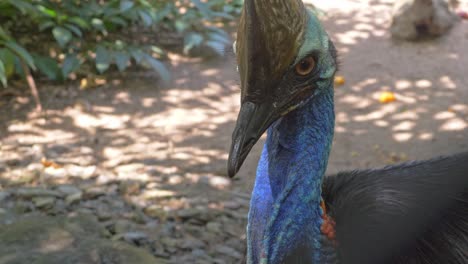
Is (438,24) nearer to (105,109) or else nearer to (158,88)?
(158,88)

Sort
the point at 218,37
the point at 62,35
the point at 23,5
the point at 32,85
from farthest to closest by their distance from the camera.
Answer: the point at 218,37
the point at 62,35
the point at 32,85
the point at 23,5

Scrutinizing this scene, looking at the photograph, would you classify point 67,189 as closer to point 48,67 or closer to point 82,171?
point 82,171

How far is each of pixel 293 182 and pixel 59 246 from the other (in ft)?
4.43

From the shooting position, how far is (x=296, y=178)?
62.2 inches

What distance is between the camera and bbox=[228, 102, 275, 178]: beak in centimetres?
140

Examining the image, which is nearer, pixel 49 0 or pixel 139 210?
pixel 139 210

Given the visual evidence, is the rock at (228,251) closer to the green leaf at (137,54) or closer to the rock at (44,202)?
the rock at (44,202)

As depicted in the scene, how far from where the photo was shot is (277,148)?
63.8 inches

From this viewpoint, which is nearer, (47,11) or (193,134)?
(193,134)

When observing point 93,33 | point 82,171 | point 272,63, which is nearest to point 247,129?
point 272,63

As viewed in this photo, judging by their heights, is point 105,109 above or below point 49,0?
below

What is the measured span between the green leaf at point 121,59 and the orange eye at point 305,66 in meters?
2.61

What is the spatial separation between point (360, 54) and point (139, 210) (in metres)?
2.43

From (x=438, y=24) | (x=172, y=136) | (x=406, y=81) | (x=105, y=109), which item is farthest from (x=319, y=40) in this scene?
(x=438, y=24)
